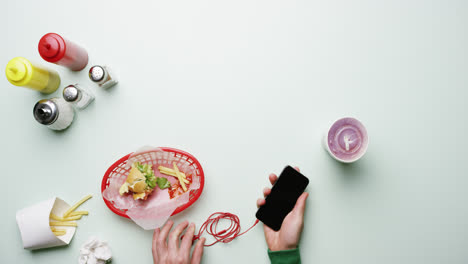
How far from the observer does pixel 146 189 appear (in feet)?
2.66

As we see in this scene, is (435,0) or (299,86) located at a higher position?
(435,0)

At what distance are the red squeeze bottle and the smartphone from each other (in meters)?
0.68

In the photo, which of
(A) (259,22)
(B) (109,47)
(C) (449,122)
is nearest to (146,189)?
(B) (109,47)

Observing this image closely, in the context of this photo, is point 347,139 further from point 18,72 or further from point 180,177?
point 18,72

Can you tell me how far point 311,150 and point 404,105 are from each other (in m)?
0.32

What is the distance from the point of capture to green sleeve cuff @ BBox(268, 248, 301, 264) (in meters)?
0.80

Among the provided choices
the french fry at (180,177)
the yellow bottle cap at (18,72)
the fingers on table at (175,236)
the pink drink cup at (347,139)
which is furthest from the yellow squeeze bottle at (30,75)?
the pink drink cup at (347,139)

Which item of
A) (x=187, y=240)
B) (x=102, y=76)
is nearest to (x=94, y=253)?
(x=187, y=240)

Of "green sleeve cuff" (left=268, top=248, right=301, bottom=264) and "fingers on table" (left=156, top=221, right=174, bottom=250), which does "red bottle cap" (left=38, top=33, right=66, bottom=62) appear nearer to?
"fingers on table" (left=156, top=221, right=174, bottom=250)

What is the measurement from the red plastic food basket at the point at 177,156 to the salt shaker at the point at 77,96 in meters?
0.21

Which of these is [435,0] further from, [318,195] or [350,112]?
[318,195]

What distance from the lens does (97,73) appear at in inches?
31.9

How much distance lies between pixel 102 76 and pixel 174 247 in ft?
1.71

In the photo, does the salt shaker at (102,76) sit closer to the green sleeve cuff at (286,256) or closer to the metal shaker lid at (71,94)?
the metal shaker lid at (71,94)
